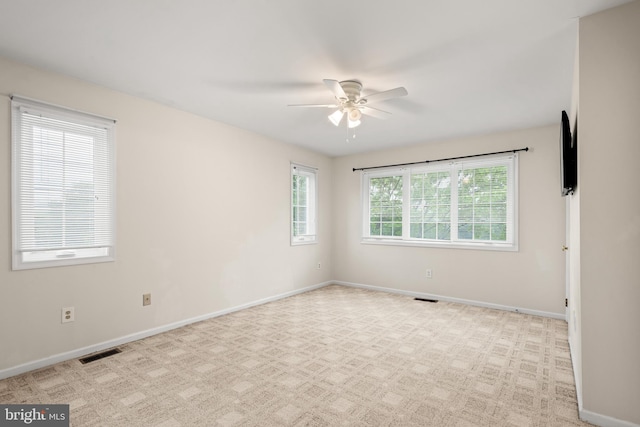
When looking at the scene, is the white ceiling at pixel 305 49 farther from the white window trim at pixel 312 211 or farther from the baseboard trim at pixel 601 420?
the baseboard trim at pixel 601 420

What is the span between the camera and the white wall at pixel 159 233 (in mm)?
2607

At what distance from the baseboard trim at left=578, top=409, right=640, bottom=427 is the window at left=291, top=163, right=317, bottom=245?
13.1ft

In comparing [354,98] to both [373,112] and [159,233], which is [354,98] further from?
[159,233]

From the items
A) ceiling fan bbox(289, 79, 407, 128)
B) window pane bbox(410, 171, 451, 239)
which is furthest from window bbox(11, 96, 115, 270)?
window pane bbox(410, 171, 451, 239)

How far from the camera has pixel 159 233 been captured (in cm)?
350

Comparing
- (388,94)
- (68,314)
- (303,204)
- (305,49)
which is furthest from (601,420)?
(303,204)

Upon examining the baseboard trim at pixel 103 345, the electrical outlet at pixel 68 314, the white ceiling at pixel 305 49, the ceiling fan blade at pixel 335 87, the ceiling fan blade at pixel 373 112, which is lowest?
the baseboard trim at pixel 103 345

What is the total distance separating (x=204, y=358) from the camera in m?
2.86

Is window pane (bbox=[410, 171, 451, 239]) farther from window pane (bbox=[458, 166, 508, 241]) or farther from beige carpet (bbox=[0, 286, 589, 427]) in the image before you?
beige carpet (bbox=[0, 286, 589, 427])

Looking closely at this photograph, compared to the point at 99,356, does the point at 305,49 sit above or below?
above

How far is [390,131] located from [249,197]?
7.21ft
